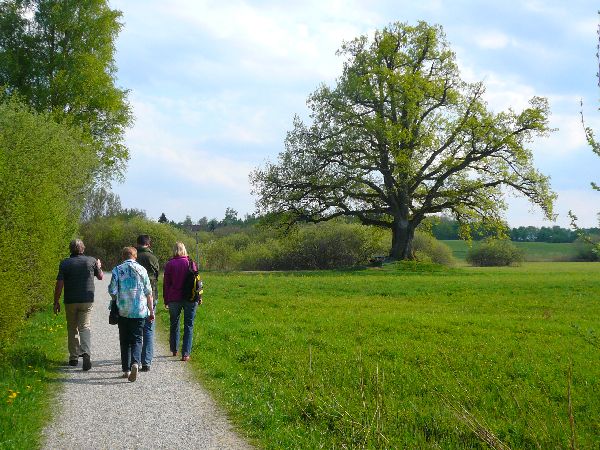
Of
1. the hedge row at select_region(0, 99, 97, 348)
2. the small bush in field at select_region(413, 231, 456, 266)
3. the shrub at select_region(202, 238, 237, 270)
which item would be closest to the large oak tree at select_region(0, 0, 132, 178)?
the hedge row at select_region(0, 99, 97, 348)

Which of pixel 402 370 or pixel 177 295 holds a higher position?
pixel 177 295

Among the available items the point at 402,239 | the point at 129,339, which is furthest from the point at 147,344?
the point at 402,239

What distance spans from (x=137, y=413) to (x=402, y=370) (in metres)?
4.20

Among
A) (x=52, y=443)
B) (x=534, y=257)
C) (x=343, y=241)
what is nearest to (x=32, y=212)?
(x=52, y=443)

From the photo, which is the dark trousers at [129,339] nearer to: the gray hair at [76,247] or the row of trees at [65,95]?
the gray hair at [76,247]

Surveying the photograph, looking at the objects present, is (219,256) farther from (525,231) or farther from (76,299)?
(76,299)

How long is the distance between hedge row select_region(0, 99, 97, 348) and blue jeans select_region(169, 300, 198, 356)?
2.68 m

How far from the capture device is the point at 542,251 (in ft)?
261

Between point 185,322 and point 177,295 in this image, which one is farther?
point 177,295

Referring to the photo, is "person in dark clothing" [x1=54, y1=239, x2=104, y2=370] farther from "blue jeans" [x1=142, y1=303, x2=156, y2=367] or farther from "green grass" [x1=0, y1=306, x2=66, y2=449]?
"blue jeans" [x1=142, y1=303, x2=156, y2=367]

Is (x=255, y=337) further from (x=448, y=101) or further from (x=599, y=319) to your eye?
(x=448, y=101)

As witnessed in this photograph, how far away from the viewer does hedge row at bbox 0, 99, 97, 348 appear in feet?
33.8

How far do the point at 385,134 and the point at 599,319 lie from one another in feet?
77.5

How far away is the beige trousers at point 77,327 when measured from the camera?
10.3 metres
